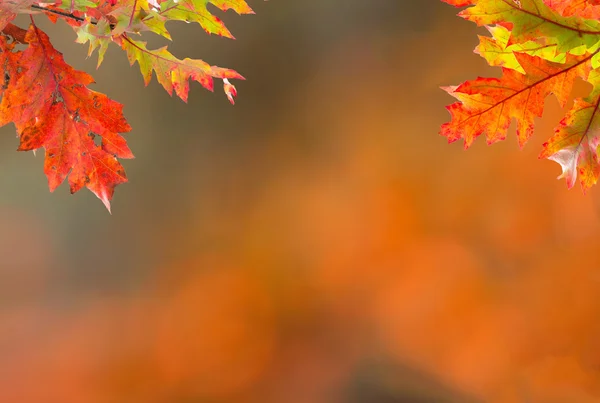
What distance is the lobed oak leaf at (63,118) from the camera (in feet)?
2.07

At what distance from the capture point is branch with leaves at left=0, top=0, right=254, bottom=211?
0.59m

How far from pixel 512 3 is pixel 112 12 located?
0.38m

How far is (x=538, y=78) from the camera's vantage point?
52 cm

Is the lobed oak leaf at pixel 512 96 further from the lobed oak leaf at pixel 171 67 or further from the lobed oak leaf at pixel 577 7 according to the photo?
the lobed oak leaf at pixel 171 67

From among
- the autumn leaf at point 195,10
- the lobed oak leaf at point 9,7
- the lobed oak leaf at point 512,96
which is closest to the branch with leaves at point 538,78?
the lobed oak leaf at point 512,96

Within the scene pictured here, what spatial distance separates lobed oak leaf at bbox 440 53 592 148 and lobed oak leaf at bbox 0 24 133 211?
41 cm

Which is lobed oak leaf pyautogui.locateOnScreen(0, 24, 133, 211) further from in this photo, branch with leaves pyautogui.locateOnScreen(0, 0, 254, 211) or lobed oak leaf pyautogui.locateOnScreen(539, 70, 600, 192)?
lobed oak leaf pyautogui.locateOnScreen(539, 70, 600, 192)

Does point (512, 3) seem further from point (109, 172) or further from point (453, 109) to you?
point (109, 172)

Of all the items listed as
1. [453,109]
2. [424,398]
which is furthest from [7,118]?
[424,398]

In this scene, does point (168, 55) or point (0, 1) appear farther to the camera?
point (168, 55)

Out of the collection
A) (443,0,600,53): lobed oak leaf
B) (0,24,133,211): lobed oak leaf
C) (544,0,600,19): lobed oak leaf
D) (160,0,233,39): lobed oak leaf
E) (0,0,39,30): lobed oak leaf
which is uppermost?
(544,0,600,19): lobed oak leaf

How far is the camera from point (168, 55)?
2.24 ft

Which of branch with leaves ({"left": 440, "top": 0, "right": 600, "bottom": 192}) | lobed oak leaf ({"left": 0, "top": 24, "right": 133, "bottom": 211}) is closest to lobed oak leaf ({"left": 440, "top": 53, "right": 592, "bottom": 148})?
branch with leaves ({"left": 440, "top": 0, "right": 600, "bottom": 192})

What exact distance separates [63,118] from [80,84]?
0.05 metres
